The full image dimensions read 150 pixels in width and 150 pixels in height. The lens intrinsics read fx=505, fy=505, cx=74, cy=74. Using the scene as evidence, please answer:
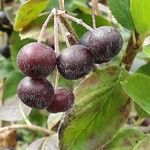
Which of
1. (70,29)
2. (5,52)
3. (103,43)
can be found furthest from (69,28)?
(5,52)

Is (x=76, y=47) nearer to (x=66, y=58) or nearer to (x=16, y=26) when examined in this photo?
(x=66, y=58)

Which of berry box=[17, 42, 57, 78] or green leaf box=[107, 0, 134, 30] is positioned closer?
berry box=[17, 42, 57, 78]

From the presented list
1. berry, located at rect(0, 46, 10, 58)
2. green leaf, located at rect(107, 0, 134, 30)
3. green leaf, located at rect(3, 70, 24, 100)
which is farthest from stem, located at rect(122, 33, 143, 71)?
berry, located at rect(0, 46, 10, 58)

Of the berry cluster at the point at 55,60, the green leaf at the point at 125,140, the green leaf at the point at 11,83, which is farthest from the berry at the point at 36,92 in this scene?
the green leaf at the point at 11,83

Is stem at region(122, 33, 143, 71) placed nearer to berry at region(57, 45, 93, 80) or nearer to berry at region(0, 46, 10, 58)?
berry at region(57, 45, 93, 80)

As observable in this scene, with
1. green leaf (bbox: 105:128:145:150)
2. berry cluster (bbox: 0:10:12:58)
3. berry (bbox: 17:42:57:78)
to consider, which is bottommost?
berry cluster (bbox: 0:10:12:58)

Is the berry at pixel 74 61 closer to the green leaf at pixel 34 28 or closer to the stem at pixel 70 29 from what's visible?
the stem at pixel 70 29
